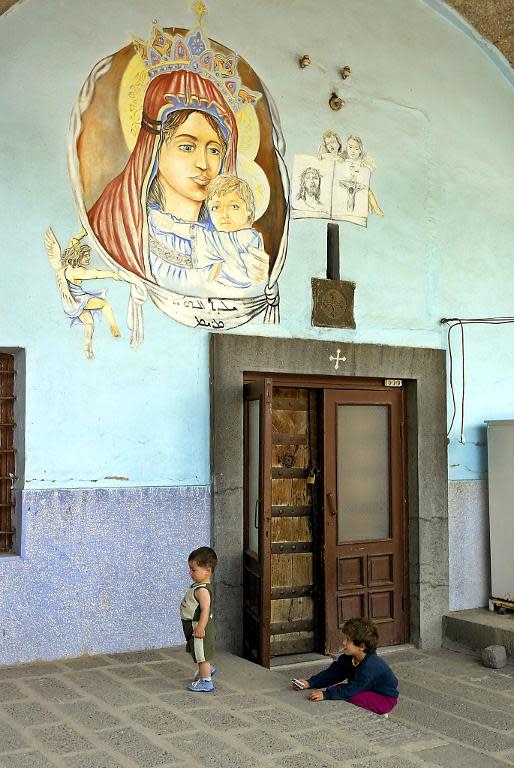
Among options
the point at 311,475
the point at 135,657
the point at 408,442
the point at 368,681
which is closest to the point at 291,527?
the point at 311,475

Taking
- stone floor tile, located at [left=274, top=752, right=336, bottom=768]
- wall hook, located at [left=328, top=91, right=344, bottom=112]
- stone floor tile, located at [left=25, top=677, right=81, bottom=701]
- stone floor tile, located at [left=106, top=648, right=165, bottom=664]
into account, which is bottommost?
stone floor tile, located at [left=274, top=752, right=336, bottom=768]

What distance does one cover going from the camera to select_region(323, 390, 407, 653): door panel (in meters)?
7.09

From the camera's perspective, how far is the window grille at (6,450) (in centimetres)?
593

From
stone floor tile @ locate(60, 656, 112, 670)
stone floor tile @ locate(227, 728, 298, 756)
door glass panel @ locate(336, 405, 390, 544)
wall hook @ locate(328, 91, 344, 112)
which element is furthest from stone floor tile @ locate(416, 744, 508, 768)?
wall hook @ locate(328, 91, 344, 112)

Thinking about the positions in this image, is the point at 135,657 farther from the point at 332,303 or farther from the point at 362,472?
the point at 332,303

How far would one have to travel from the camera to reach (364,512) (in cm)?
732

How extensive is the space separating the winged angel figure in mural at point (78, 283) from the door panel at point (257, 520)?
1202 mm

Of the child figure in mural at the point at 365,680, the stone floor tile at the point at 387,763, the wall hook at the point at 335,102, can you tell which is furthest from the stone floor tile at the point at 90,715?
the wall hook at the point at 335,102

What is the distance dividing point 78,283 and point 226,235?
49.5 inches

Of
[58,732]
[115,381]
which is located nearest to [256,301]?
[115,381]

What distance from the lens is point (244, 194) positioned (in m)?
6.80

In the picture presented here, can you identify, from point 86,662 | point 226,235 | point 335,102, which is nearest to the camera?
point 86,662

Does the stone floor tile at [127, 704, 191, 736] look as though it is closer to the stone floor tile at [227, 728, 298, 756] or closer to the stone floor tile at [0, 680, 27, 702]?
the stone floor tile at [227, 728, 298, 756]

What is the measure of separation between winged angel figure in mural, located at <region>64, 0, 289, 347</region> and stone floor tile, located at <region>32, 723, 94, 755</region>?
2742 mm
